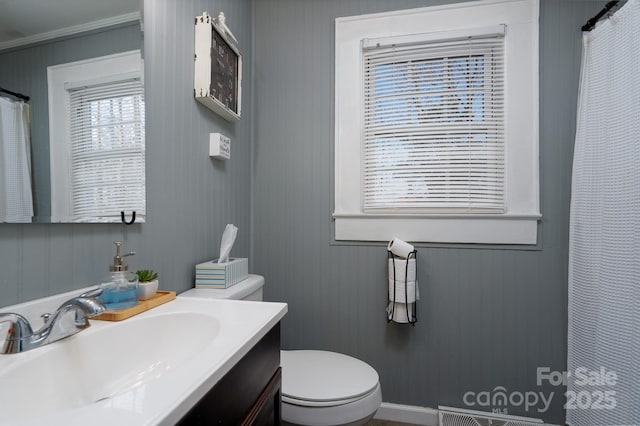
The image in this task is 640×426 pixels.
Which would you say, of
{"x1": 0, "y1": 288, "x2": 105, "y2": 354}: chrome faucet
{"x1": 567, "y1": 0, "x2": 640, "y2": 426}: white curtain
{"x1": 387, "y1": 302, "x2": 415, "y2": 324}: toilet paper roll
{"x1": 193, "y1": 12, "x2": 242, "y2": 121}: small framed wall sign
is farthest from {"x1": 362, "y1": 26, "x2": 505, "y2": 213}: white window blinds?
{"x1": 0, "y1": 288, "x2": 105, "y2": 354}: chrome faucet

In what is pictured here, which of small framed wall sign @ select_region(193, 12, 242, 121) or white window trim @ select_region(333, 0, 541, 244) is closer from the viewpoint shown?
small framed wall sign @ select_region(193, 12, 242, 121)

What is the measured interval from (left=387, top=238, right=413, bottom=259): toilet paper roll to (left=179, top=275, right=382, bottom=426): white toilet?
527mm

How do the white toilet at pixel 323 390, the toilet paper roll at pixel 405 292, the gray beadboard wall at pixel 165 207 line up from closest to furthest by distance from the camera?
the gray beadboard wall at pixel 165 207 < the white toilet at pixel 323 390 < the toilet paper roll at pixel 405 292

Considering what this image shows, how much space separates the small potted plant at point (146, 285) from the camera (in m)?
0.80

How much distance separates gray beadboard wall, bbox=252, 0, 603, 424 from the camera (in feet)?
4.44

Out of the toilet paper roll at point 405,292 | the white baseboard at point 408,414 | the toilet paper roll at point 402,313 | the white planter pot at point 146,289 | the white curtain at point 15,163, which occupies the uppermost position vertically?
the white curtain at point 15,163

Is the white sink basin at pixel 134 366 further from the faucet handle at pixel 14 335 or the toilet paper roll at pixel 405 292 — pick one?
the toilet paper roll at pixel 405 292

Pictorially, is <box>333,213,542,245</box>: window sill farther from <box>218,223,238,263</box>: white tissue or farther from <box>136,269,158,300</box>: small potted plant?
<box>136,269,158,300</box>: small potted plant

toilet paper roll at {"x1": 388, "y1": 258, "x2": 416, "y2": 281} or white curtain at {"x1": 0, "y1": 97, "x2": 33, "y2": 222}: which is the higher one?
white curtain at {"x1": 0, "y1": 97, "x2": 33, "y2": 222}

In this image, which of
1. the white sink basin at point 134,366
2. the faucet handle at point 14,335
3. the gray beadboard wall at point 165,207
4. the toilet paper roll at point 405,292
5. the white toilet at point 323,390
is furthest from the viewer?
the toilet paper roll at point 405,292

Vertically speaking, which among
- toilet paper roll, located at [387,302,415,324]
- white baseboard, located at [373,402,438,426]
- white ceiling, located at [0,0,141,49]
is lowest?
white baseboard, located at [373,402,438,426]

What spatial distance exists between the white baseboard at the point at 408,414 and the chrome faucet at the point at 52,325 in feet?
4.74

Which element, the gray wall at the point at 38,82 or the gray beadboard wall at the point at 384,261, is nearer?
the gray wall at the point at 38,82

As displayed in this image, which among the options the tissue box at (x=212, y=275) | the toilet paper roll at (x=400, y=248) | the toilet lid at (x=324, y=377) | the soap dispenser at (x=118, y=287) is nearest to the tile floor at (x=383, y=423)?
the toilet lid at (x=324, y=377)
